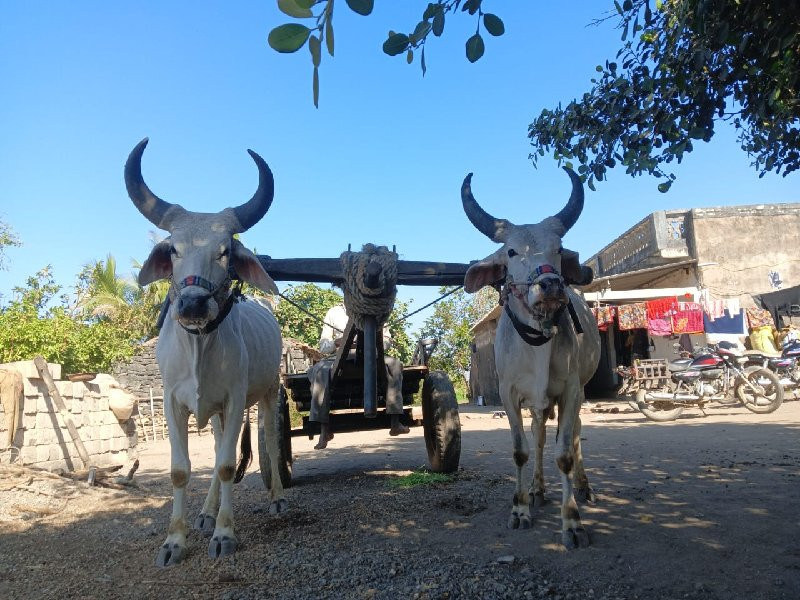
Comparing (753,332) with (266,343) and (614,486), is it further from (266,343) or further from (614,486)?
(266,343)

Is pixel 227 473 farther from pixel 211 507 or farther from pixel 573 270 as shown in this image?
pixel 573 270

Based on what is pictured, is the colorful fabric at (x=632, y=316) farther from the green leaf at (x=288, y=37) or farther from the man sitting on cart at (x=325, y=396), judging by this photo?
the green leaf at (x=288, y=37)

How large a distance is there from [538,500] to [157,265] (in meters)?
3.34

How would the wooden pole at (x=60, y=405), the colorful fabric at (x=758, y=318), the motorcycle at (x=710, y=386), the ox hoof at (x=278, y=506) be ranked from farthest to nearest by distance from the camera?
the colorful fabric at (x=758, y=318), the motorcycle at (x=710, y=386), the wooden pole at (x=60, y=405), the ox hoof at (x=278, y=506)

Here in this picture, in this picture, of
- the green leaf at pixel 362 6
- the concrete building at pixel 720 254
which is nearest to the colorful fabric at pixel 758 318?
the concrete building at pixel 720 254

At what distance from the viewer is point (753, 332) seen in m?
13.9

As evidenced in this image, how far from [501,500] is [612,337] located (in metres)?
12.9

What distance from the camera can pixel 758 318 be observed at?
46.1 feet

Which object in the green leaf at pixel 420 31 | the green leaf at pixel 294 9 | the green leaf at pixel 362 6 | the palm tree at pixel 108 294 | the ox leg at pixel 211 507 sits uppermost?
the palm tree at pixel 108 294

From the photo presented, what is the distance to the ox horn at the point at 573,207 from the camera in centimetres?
450

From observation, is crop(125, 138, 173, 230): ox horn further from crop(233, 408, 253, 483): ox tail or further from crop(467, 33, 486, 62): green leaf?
crop(467, 33, 486, 62): green leaf

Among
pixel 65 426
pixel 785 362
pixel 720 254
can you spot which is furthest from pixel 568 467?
pixel 720 254

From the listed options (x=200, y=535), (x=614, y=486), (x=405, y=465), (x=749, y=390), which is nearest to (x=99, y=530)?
(x=200, y=535)

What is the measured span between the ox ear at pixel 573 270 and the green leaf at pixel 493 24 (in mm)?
2321
